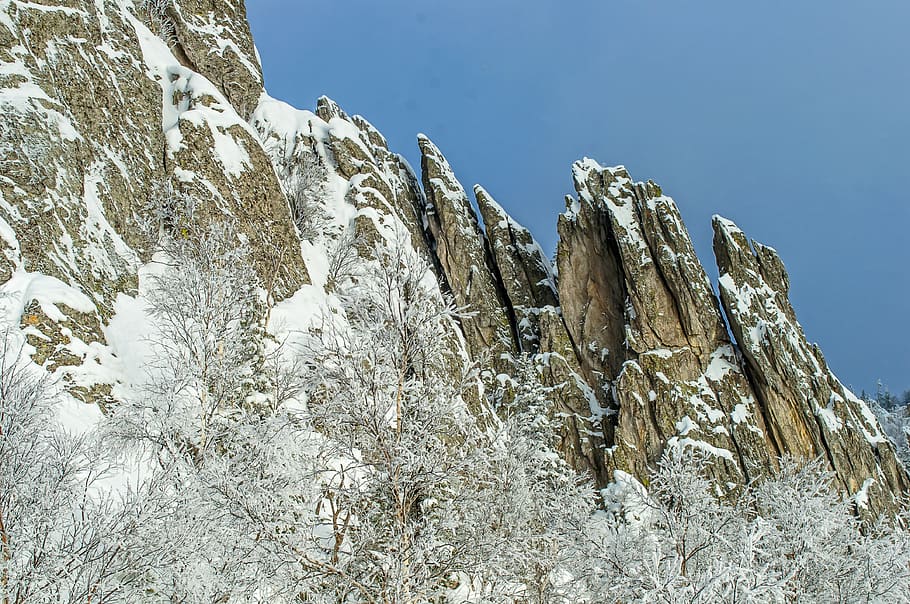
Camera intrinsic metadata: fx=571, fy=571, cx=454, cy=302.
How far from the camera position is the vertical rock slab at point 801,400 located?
3488 cm

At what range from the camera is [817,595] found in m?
11.6

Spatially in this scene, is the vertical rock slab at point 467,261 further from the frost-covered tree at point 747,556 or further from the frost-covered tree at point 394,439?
the frost-covered tree at point 394,439

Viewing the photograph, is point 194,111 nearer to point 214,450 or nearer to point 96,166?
point 96,166

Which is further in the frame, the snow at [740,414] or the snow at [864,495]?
the snow at [740,414]

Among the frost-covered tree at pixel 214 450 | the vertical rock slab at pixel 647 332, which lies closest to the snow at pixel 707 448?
the vertical rock slab at pixel 647 332

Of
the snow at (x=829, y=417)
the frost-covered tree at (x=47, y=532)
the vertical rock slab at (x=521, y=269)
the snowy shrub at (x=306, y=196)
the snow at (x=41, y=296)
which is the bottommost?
the frost-covered tree at (x=47, y=532)

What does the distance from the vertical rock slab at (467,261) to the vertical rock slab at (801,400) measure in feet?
53.3

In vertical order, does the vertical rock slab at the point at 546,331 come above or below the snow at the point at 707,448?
above

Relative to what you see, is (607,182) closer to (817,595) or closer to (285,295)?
(285,295)

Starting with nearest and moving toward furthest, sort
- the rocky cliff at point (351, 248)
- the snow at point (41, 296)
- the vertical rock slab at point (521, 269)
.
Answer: the snow at point (41, 296) → the rocky cliff at point (351, 248) → the vertical rock slab at point (521, 269)

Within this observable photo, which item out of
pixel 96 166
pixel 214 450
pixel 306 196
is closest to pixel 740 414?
pixel 306 196

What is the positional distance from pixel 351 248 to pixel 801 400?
29918 millimetres

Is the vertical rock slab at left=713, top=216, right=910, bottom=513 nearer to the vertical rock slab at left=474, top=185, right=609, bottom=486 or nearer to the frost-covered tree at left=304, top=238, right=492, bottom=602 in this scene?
the vertical rock slab at left=474, top=185, right=609, bottom=486

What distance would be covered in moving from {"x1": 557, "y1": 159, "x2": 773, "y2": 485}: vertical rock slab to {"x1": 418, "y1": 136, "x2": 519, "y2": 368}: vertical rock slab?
5.24m
